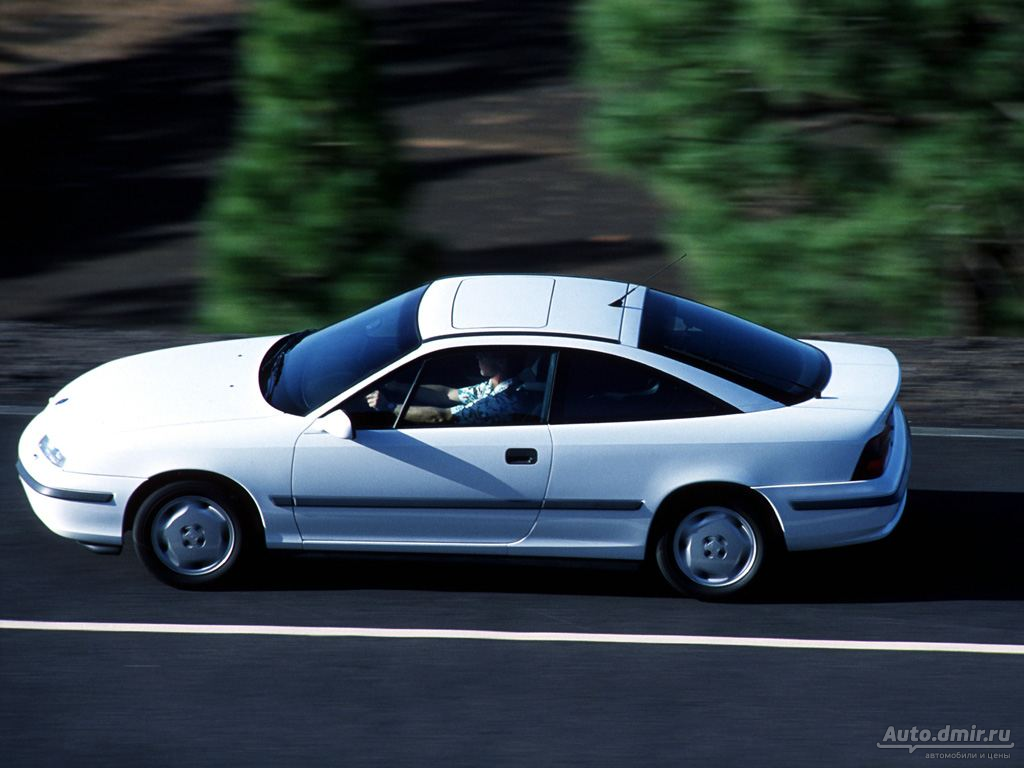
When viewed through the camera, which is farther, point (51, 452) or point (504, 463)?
point (51, 452)

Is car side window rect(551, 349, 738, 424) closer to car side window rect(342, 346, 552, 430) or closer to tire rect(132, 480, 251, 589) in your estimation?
car side window rect(342, 346, 552, 430)

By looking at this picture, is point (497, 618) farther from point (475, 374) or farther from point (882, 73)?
point (882, 73)

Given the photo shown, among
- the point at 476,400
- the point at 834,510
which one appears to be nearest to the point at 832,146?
the point at 834,510

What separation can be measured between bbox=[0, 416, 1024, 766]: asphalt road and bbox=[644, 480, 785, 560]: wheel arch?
343mm

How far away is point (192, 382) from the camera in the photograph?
752cm

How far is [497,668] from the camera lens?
652cm

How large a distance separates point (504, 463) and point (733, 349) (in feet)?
4.32

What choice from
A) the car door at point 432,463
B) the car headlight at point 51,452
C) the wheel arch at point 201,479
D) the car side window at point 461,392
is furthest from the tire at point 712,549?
the car headlight at point 51,452

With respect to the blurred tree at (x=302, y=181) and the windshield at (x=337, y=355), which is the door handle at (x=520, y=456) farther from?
the blurred tree at (x=302, y=181)

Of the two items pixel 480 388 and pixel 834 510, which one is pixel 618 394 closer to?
pixel 480 388

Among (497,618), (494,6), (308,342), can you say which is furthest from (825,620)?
(494,6)

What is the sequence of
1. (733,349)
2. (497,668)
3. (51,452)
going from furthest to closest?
(733,349)
(51,452)
(497,668)

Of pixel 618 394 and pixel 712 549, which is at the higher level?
pixel 618 394

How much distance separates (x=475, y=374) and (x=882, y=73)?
695 cm
